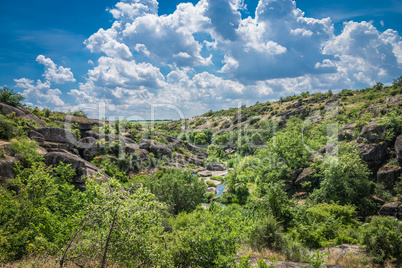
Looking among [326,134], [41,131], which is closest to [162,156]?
[41,131]

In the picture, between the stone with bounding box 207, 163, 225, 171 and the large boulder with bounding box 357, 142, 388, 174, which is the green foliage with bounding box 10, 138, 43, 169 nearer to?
the large boulder with bounding box 357, 142, 388, 174

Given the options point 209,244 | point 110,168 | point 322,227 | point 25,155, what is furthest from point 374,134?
point 25,155

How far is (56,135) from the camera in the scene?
107ft

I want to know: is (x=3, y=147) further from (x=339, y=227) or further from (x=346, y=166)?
(x=346, y=166)

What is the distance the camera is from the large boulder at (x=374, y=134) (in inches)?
1161

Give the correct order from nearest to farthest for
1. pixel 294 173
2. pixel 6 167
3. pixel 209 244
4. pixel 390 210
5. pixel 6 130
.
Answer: pixel 209 244 → pixel 6 167 → pixel 390 210 → pixel 6 130 → pixel 294 173

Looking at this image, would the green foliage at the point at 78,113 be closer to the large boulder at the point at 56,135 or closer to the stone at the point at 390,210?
the large boulder at the point at 56,135

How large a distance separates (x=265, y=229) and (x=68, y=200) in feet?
45.1

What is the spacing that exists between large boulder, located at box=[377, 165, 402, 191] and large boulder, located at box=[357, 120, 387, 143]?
4.26 m

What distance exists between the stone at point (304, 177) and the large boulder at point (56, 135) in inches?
1427

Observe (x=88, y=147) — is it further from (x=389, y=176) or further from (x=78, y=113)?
(x=389, y=176)

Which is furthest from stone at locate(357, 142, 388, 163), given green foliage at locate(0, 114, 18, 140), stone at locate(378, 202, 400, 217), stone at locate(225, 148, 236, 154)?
stone at locate(225, 148, 236, 154)

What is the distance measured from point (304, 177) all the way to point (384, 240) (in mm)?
21107

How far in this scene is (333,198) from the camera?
27188 millimetres
